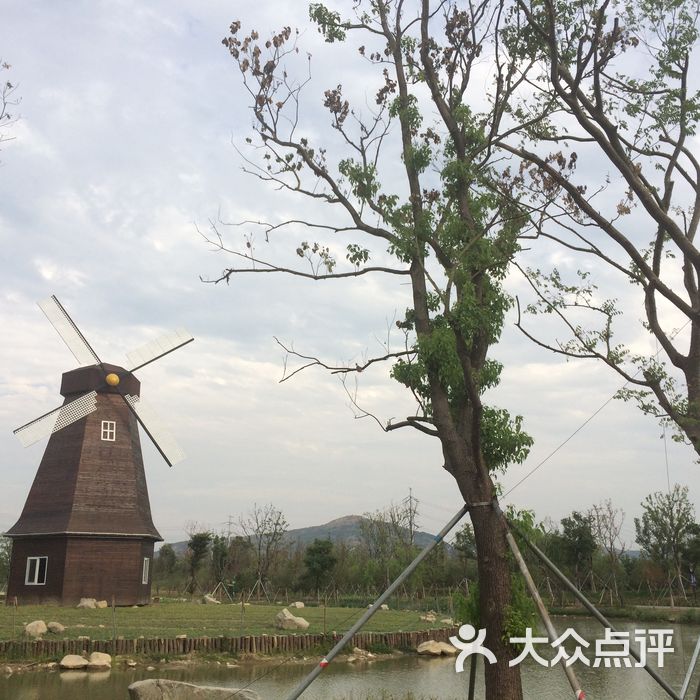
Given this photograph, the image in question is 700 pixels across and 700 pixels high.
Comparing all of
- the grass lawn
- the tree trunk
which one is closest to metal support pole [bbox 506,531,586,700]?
the tree trunk

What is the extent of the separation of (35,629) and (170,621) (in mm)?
4295

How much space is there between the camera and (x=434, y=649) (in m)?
18.5

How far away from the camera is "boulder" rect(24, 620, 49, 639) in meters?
15.9

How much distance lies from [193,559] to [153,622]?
19.0 metres

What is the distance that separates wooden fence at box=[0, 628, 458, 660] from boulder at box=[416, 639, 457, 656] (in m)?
0.47

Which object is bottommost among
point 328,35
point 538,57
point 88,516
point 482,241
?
point 88,516

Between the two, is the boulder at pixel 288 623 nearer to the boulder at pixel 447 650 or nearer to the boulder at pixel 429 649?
the boulder at pixel 429 649

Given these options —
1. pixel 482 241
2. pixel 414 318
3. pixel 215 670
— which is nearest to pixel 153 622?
pixel 215 670

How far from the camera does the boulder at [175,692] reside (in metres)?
10.2

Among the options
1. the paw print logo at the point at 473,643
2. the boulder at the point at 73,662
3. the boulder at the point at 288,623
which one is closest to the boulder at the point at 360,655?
the boulder at the point at 288,623

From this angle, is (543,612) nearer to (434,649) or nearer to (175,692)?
(175,692)

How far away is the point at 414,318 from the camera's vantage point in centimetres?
927

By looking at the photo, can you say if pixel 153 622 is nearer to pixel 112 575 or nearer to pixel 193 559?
pixel 112 575

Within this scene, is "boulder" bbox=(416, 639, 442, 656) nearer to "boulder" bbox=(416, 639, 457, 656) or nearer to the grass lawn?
"boulder" bbox=(416, 639, 457, 656)
